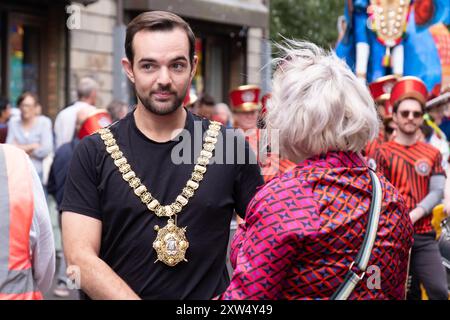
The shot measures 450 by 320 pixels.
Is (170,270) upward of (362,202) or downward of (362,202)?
downward

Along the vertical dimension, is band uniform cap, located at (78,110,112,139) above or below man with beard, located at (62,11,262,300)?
above

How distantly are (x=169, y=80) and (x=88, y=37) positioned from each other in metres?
11.9

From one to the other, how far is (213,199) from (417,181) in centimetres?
346

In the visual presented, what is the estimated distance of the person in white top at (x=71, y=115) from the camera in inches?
342

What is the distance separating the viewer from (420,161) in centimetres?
638

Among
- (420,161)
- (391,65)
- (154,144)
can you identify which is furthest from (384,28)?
(154,144)

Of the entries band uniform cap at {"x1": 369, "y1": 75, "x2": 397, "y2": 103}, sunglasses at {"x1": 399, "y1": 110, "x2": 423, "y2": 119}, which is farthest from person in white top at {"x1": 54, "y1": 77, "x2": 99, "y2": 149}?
sunglasses at {"x1": 399, "y1": 110, "x2": 423, "y2": 119}

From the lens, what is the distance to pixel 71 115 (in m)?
8.81

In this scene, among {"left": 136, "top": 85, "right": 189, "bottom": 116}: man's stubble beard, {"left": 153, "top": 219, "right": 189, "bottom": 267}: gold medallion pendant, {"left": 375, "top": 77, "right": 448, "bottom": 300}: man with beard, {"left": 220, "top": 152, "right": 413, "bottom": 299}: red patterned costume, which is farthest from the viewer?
{"left": 375, "top": 77, "right": 448, "bottom": 300}: man with beard

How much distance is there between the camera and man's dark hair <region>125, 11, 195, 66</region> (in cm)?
325

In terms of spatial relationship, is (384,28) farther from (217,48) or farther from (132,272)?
(217,48)

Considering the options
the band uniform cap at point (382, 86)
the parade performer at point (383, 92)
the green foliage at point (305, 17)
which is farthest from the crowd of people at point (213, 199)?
the green foliage at point (305, 17)

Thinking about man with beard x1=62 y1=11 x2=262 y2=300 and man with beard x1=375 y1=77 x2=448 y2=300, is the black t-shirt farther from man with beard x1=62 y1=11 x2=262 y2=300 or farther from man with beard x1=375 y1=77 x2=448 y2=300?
man with beard x1=375 y1=77 x2=448 y2=300
